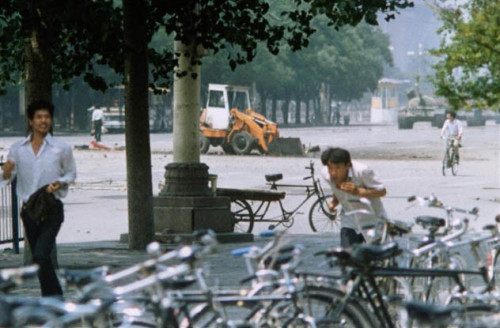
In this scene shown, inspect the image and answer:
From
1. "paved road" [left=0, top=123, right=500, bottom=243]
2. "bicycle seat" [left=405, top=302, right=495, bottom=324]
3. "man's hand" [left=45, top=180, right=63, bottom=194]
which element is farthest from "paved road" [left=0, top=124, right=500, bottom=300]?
"man's hand" [left=45, top=180, right=63, bottom=194]

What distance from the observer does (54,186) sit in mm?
9148

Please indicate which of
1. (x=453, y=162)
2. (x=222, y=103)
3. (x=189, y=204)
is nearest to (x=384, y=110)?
(x=222, y=103)

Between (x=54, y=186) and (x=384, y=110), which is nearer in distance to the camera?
(x=54, y=186)

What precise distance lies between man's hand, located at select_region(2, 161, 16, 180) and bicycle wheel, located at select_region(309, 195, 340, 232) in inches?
418

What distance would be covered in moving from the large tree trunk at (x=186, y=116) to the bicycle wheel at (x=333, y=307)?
10803 millimetres

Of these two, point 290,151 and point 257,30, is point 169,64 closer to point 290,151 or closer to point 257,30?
point 257,30

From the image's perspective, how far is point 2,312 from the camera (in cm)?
464

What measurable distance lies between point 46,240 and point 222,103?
140ft

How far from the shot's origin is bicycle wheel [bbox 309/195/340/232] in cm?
1961

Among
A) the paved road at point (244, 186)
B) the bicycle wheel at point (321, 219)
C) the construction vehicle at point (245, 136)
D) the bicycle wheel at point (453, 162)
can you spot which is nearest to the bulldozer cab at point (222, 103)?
the construction vehicle at point (245, 136)

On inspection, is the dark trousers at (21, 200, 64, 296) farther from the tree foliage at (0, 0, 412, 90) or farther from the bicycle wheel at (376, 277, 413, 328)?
the tree foliage at (0, 0, 412, 90)

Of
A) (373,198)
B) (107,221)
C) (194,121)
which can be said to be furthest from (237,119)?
(373,198)

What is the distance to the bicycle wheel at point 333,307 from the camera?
6305 millimetres

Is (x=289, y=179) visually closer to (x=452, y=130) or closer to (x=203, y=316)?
(x=452, y=130)
